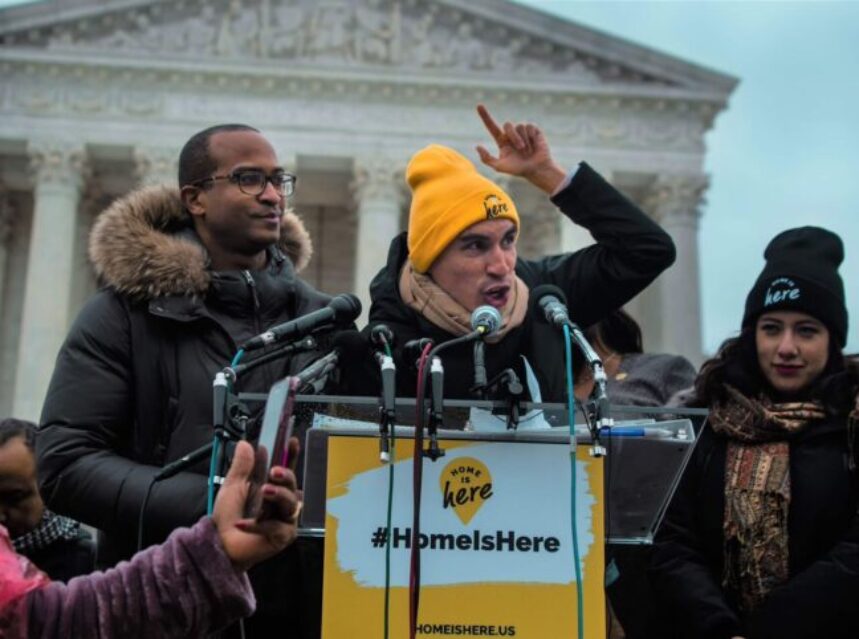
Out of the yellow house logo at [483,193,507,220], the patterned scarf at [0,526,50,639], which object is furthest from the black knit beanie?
the patterned scarf at [0,526,50,639]

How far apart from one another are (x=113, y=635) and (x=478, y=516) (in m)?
0.90

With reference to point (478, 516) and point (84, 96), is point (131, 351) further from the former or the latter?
point (84, 96)

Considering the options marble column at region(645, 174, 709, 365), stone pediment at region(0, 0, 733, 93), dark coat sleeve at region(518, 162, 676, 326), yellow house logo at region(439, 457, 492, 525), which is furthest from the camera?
stone pediment at region(0, 0, 733, 93)

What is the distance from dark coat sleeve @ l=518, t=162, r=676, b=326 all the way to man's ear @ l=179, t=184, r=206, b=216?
109 centimetres

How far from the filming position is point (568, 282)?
369cm

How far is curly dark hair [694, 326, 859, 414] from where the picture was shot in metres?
3.66

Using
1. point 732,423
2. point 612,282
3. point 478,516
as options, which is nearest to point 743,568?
point 732,423

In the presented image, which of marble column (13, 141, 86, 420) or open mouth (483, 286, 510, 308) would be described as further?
marble column (13, 141, 86, 420)

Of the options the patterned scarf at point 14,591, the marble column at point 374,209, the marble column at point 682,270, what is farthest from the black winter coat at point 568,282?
the marble column at point 682,270

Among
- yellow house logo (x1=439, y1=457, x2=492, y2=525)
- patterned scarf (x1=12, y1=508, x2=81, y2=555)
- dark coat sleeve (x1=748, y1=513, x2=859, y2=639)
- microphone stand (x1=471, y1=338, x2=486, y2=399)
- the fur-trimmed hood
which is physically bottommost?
dark coat sleeve (x1=748, y1=513, x2=859, y2=639)

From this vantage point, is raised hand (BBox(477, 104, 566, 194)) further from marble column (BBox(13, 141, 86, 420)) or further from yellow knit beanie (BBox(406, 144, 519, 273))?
marble column (BBox(13, 141, 86, 420))

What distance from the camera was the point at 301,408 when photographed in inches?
103

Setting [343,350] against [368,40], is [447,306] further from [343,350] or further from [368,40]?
[368,40]

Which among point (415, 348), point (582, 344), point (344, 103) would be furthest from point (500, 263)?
point (344, 103)
